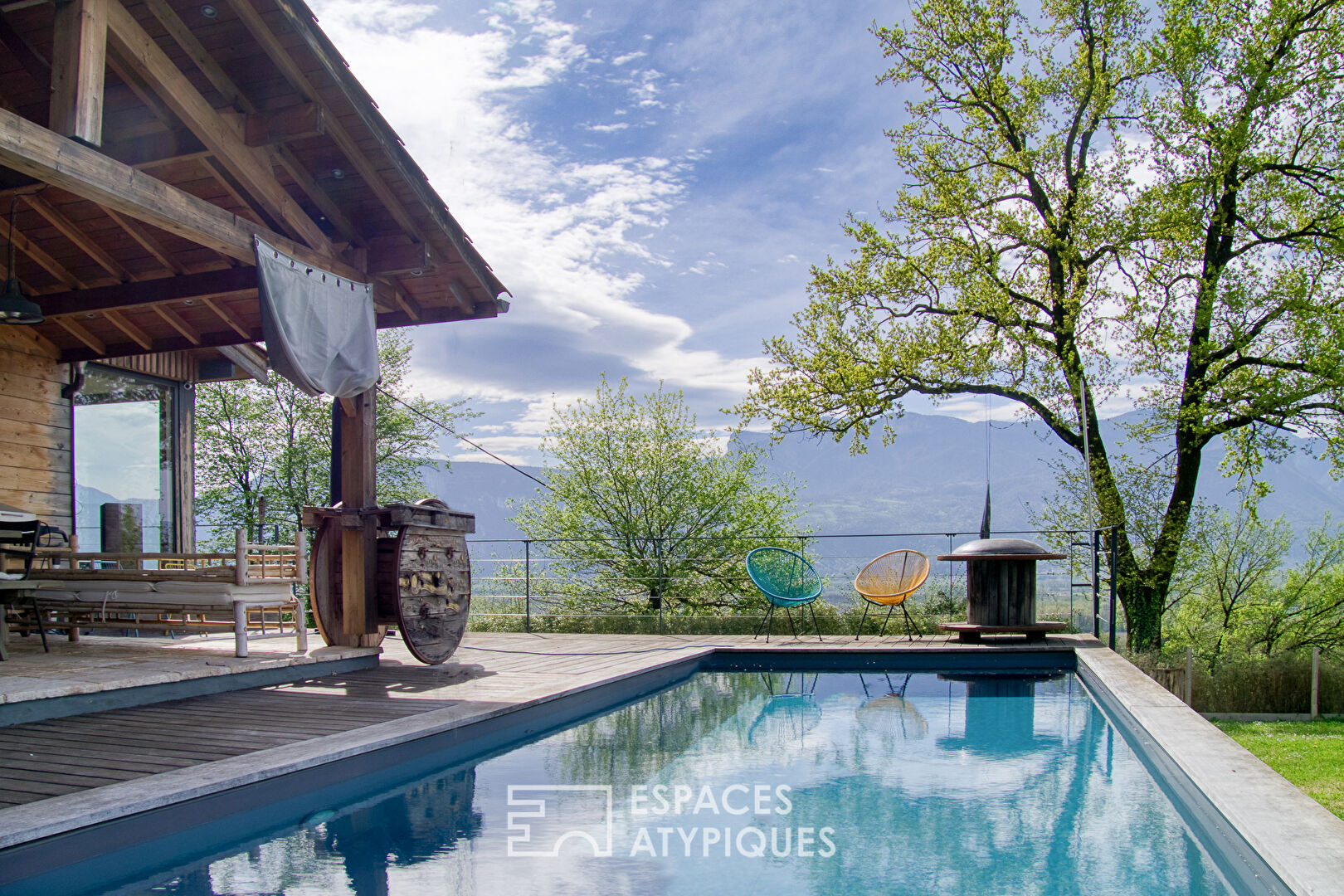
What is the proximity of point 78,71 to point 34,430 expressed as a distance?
163 inches

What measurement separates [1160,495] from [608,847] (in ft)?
34.9

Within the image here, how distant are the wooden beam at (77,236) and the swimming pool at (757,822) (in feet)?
14.8

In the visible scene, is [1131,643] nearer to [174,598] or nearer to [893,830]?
[893,830]

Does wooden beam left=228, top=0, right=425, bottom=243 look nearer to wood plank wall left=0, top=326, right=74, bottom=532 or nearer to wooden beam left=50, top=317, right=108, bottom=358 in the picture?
wooden beam left=50, top=317, right=108, bottom=358

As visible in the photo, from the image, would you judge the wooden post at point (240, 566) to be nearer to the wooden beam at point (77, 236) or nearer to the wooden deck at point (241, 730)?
the wooden deck at point (241, 730)

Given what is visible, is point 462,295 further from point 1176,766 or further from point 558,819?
point 1176,766

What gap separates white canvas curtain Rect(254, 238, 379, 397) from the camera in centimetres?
454

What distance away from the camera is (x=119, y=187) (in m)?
3.57

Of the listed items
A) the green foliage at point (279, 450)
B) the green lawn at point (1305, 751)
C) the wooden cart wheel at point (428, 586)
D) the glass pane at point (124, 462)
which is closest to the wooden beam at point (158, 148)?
the wooden cart wheel at point (428, 586)

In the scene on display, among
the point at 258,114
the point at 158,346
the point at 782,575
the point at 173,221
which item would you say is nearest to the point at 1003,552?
the point at 782,575

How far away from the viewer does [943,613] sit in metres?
9.05

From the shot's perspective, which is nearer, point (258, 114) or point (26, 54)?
point (26, 54)

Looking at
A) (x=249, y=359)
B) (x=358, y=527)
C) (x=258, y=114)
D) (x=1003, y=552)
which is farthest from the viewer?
(x=249, y=359)

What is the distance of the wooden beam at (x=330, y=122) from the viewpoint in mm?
4320
